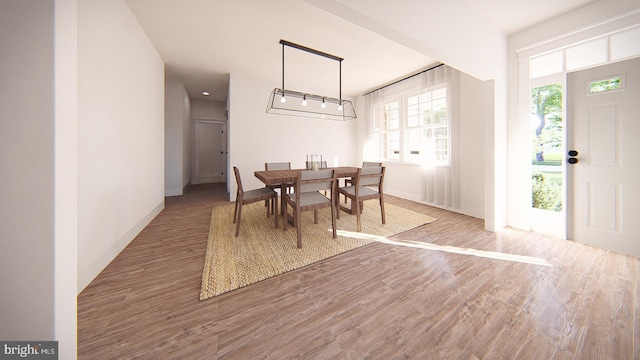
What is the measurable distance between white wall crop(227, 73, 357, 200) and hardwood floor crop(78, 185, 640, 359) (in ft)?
8.83

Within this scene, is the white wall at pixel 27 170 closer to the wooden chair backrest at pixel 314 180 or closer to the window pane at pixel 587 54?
the wooden chair backrest at pixel 314 180

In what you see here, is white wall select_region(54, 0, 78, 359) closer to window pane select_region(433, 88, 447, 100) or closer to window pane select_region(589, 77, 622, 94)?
window pane select_region(589, 77, 622, 94)

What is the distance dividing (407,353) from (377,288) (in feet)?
1.74

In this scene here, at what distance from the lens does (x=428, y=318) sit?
126cm

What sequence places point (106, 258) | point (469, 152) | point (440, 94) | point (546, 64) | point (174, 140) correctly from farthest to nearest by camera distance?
point (174, 140) → point (440, 94) → point (469, 152) → point (546, 64) → point (106, 258)

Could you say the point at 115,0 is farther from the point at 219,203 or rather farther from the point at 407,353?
the point at 407,353

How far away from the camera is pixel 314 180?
2365mm

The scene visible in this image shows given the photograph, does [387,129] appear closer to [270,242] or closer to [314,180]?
[314,180]

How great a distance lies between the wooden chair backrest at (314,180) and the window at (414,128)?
2761mm

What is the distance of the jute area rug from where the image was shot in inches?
67.9

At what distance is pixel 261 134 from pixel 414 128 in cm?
354

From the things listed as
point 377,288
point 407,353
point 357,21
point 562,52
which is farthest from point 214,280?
point 562,52

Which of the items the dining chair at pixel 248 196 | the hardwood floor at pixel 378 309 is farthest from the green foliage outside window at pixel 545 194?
the dining chair at pixel 248 196

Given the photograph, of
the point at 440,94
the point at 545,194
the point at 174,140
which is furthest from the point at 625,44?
the point at 174,140
